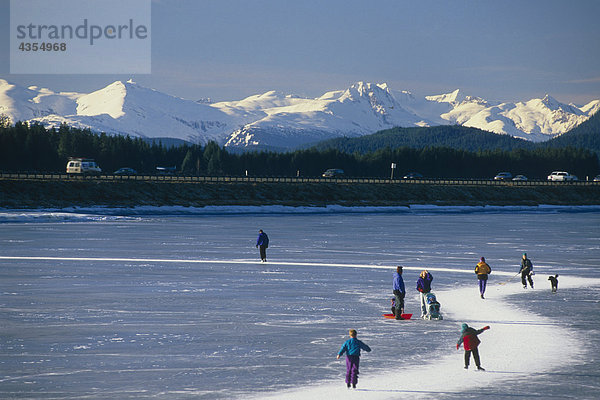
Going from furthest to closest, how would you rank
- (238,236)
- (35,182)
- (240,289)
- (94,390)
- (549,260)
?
(35,182) → (238,236) → (549,260) → (240,289) → (94,390)

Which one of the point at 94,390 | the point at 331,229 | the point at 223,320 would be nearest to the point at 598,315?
the point at 223,320

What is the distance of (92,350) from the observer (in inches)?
670

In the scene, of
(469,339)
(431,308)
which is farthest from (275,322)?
(469,339)

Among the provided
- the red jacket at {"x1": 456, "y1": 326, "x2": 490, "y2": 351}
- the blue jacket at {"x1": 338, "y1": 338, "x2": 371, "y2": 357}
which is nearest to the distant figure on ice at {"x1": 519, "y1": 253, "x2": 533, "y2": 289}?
the red jacket at {"x1": 456, "y1": 326, "x2": 490, "y2": 351}

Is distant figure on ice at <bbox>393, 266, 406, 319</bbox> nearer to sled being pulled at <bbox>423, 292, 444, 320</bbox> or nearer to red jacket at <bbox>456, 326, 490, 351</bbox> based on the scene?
sled being pulled at <bbox>423, 292, 444, 320</bbox>

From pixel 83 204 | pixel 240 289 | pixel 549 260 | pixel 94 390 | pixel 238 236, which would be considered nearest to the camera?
pixel 94 390

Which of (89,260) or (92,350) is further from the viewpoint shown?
(89,260)

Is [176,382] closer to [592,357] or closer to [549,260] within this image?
[592,357]

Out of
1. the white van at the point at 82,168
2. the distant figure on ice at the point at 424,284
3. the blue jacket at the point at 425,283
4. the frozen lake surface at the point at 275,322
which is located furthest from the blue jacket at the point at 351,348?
the white van at the point at 82,168

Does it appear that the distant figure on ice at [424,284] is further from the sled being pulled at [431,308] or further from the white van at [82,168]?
the white van at [82,168]

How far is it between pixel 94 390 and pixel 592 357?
10.4 meters

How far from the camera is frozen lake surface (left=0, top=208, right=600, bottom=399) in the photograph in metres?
14.7

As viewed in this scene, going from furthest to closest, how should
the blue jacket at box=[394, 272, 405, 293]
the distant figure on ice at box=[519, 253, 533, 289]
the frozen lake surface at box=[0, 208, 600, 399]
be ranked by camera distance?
the distant figure on ice at box=[519, 253, 533, 289], the blue jacket at box=[394, 272, 405, 293], the frozen lake surface at box=[0, 208, 600, 399]

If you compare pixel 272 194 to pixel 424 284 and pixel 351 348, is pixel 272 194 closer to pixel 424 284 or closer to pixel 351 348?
pixel 424 284
